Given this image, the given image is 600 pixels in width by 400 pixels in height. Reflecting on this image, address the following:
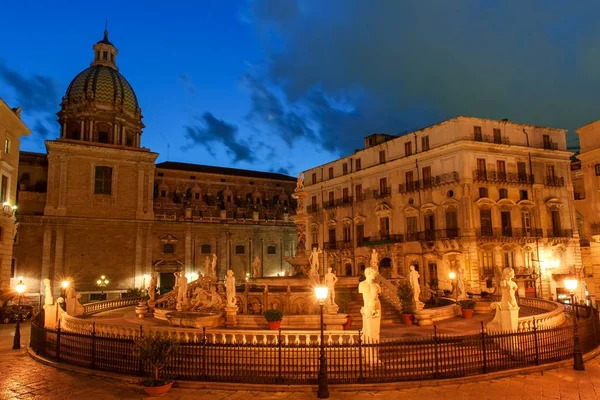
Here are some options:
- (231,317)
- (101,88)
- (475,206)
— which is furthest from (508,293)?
(101,88)

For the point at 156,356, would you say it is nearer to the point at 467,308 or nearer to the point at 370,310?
the point at 370,310

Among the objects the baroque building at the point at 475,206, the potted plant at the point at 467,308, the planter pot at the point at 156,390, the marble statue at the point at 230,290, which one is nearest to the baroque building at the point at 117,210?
the baroque building at the point at 475,206

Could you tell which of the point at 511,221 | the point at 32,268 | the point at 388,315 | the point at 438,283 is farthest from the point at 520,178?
the point at 32,268

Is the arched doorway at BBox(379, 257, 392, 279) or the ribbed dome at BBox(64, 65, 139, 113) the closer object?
the arched doorway at BBox(379, 257, 392, 279)

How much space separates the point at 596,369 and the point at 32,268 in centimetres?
4335

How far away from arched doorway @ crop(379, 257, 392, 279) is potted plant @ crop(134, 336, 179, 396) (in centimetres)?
3089

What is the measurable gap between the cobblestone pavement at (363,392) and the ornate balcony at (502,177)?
24.3 m

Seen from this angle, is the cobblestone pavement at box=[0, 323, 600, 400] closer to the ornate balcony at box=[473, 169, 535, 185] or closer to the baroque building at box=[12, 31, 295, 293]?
the ornate balcony at box=[473, 169, 535, 185]

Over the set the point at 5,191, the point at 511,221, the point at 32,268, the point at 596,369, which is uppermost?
the point at 5,191

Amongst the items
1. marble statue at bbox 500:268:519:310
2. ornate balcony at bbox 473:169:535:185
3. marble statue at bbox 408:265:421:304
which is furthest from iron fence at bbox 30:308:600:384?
ornate balcony at bbox 473:169:535:185

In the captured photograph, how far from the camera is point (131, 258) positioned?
149ft

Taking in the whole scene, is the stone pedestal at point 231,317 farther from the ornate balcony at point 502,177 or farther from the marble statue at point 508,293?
the ornate balcony at point 502,177

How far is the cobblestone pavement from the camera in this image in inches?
425

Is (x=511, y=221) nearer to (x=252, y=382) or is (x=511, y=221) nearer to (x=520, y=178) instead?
(x=520, y=178)
